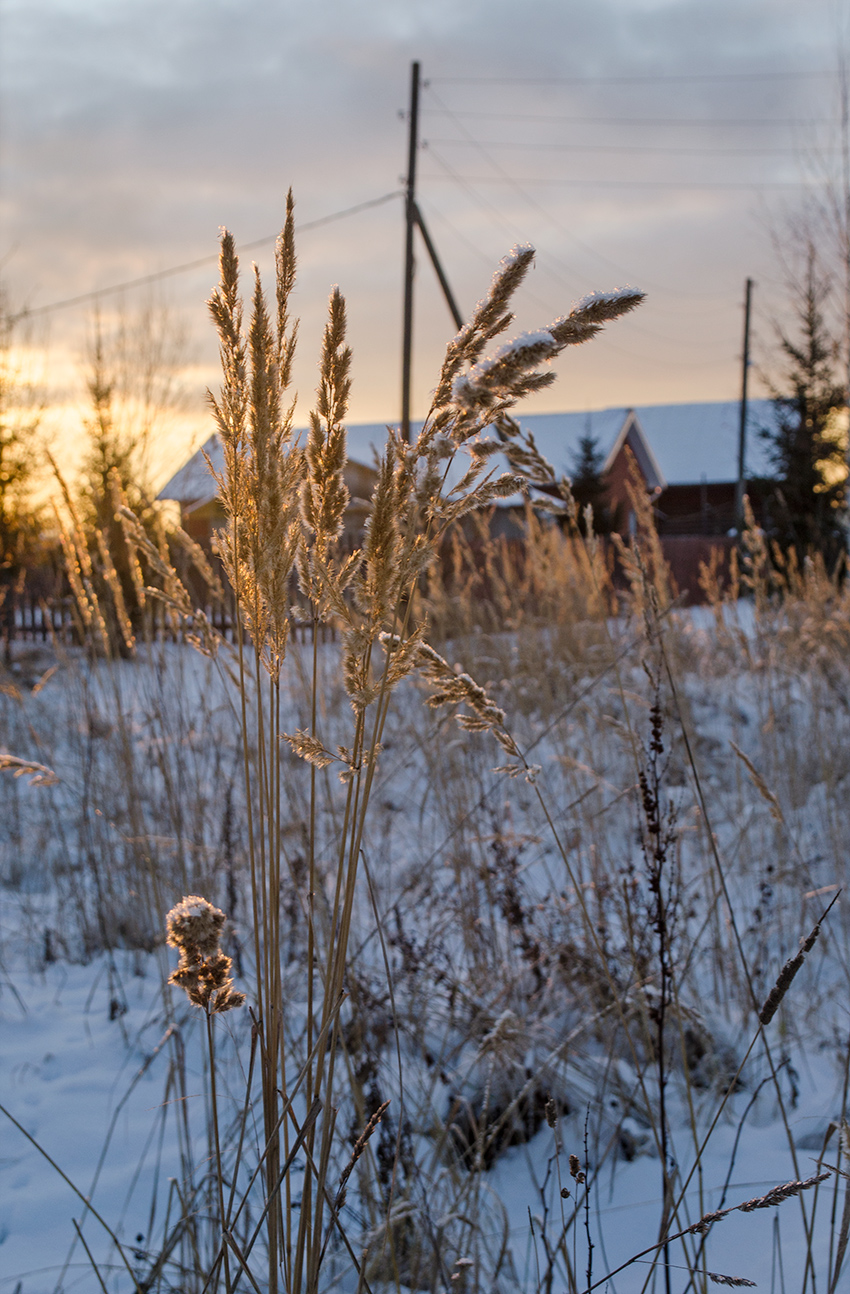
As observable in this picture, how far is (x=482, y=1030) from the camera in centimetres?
225

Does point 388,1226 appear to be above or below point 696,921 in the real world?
above

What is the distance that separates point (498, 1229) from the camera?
1793 millimetres

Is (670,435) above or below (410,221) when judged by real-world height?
above

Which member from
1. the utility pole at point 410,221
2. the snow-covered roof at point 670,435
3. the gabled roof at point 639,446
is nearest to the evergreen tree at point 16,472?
the utility pole at point 410,221

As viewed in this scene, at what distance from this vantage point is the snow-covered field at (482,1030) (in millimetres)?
1613

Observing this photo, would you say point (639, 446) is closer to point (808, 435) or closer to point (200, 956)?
point (808, 435)

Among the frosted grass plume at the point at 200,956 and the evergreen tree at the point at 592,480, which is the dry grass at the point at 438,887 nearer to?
the frosted grass plume at the point at 200,956

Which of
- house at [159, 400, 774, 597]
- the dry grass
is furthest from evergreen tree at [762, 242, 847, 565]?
the dry grass

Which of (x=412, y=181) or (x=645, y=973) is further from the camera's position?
(x=412, y=181)

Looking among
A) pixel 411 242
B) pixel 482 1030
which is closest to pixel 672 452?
pixel 411 242

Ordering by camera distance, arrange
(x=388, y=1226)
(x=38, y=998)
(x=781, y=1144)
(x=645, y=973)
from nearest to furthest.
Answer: (x=388, y=1226), (x=781, y=1144), (x=645, y=973), (x=38, y=998)

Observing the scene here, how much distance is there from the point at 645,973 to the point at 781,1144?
539 mm

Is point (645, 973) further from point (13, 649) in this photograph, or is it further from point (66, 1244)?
point (13, 649)

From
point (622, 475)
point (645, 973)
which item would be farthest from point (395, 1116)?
point (622, 475)
